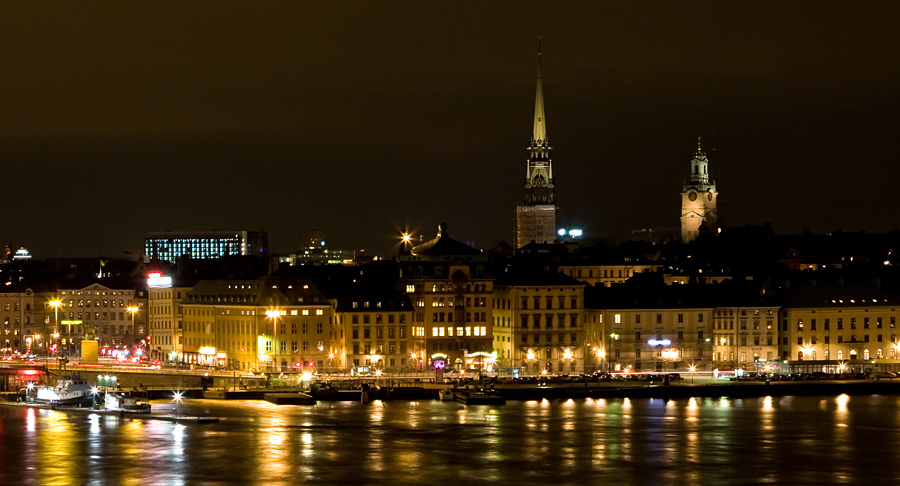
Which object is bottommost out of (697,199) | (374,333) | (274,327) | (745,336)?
(745,336)

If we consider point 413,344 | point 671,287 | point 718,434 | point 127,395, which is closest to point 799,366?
point 671,287

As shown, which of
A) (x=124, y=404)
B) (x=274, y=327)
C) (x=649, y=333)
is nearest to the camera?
(x=124, y=404)

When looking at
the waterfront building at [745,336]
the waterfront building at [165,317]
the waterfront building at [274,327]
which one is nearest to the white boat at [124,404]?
the waterfront building at [274,327]

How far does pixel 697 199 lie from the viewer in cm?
15050

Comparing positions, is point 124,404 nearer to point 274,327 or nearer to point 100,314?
point 274,327

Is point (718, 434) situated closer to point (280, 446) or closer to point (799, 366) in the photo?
point (280, 446)

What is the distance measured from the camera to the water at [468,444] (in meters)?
59.3

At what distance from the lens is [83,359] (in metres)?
99.1

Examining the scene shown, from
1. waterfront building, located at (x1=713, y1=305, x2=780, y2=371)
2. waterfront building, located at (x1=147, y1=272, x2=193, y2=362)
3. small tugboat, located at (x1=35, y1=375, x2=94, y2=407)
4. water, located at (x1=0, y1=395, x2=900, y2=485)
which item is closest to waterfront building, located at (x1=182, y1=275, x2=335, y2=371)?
waterfront building, located at (x1=147, y1=272, x2=193, y2=362)

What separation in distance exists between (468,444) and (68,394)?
2185 centimetres

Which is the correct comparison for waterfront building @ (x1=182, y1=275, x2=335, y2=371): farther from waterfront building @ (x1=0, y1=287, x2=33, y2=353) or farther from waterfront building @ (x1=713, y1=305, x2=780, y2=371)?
waterfront building @ (x1=0, y1=287, x2=33, y2=353)

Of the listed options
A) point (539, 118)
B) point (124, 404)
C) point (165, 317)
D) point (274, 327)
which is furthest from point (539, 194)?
point (124, 404)

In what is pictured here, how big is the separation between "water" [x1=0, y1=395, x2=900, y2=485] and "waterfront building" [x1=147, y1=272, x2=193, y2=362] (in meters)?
21.9

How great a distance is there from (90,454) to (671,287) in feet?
127
